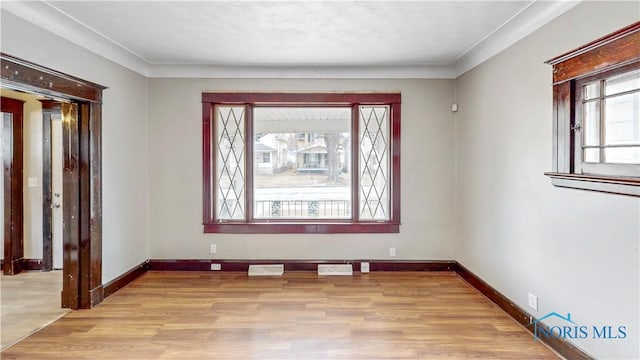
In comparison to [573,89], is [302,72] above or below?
above

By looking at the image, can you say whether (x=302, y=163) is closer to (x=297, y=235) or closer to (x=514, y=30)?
(x=297, y=235)

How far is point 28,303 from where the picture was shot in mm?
3686

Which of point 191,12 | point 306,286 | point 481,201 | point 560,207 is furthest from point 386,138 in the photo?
point 191,12

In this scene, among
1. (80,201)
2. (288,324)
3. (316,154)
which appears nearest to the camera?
(288,324)

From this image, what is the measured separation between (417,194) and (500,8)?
239cm

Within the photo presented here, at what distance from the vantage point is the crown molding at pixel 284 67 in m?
2.80

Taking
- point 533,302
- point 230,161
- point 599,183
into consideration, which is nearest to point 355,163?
point 230,161

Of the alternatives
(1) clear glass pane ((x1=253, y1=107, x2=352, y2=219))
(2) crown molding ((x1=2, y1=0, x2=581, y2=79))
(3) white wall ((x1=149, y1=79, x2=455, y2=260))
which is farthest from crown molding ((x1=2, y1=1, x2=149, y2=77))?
(1) clear glass pane ((x1=253, y1=107, x2=352, y2=219))

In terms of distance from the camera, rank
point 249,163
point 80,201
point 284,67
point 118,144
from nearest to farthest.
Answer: point 80,201 < point 118,144 < point 284,67 < point 249,163

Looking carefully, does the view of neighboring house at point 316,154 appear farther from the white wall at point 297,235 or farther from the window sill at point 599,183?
the window sill at point 599,183

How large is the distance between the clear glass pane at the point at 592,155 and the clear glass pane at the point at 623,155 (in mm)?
57

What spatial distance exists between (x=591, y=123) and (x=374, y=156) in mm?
2602

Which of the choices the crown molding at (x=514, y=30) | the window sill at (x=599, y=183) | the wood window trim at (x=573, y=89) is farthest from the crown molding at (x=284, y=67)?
the window sill at (x=599, y=183)

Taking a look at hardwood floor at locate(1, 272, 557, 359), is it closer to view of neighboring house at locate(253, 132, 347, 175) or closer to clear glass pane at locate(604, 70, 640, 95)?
view of neighboring house at locate(253, 132, 347, 175)
